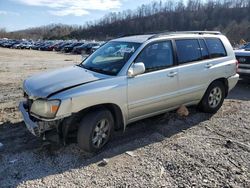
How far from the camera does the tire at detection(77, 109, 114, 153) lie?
4.36 meters

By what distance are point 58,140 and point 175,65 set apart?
2.54 metres

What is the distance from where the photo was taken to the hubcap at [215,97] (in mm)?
6424

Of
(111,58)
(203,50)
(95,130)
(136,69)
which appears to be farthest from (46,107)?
(203,50)

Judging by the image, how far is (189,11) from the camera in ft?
393

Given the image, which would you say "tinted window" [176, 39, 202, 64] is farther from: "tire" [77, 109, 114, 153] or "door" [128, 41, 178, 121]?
"tire" [77, 109, 114, 153]

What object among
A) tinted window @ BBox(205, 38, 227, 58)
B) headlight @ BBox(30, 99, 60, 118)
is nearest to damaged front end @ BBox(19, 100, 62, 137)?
headlight @ BBox(30, 99, 60, 118)

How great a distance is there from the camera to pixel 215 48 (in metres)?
6.43

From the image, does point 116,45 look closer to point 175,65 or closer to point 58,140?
point 175,65

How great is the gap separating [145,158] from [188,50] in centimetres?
249

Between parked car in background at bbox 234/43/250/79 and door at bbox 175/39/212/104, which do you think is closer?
door at bbox 175/39/212/104

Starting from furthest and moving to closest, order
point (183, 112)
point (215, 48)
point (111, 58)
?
point (215, 48)
point (183, 112)
point (111, 58)

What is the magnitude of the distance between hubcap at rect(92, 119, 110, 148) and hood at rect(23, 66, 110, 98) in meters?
0.70

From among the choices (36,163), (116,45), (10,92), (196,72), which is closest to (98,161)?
(36,163)

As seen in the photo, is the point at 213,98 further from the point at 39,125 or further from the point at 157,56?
the point at 39,125
